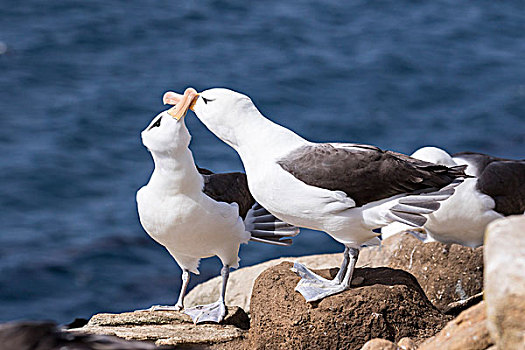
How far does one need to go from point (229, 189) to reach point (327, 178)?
4.33 feet

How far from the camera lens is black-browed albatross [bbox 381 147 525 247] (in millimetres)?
7070

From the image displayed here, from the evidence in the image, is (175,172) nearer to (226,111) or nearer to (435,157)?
(226,111)

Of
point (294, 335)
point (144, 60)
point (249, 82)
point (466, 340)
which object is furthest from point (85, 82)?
point (466, 340)

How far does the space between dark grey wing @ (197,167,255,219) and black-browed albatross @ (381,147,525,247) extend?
5.30 ft

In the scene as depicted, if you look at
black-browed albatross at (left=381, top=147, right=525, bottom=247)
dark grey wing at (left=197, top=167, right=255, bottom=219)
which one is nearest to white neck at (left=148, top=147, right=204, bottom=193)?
dark grey wing at (left=197, top=167, right=255, bottom=219)

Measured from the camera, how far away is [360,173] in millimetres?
5188

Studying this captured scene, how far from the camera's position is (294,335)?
17.9 ft

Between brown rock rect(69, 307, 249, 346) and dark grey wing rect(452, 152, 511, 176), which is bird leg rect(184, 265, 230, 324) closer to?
brown rock rect(69, 307, 249, 346)

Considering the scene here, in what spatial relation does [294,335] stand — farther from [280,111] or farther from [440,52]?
[440,52]

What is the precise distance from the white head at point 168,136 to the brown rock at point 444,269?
2259 mm

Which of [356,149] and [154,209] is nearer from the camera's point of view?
[356,149]

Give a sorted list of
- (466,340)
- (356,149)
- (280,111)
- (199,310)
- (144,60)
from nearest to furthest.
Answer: (466,340) < (356,149) < (199,310) < (280,111) < (144,60)

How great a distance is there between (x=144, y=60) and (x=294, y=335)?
44.6 ft

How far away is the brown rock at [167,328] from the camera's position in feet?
19.4
